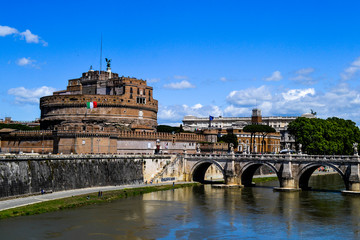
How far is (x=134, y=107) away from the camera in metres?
97.6

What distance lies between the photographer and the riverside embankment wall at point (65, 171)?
173ft

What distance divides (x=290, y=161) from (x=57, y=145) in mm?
36990

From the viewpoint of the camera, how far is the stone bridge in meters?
64.7

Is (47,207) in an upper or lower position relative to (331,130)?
lower

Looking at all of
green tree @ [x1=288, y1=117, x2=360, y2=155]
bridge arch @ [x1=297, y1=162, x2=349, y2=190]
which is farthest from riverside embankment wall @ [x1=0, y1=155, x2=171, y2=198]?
green tree @ [x1=288, y1=117, x2=360, y2=155]

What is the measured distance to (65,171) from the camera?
61094 millimetres

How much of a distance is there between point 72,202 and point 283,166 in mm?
32082

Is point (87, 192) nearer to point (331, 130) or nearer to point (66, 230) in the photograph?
point (66, 230)

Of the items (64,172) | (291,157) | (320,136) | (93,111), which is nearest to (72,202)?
(64,172)

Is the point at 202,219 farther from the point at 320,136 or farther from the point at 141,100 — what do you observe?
the point at 141,100

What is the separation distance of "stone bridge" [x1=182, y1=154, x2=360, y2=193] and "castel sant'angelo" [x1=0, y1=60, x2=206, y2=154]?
40.5ft

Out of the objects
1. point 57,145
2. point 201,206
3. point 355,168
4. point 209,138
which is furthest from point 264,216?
point 209,138

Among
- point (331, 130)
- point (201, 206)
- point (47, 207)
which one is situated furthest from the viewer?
point (331, 130)

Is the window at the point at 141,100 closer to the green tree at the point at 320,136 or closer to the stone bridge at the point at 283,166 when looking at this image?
the stone bridge at the point at 283,166
